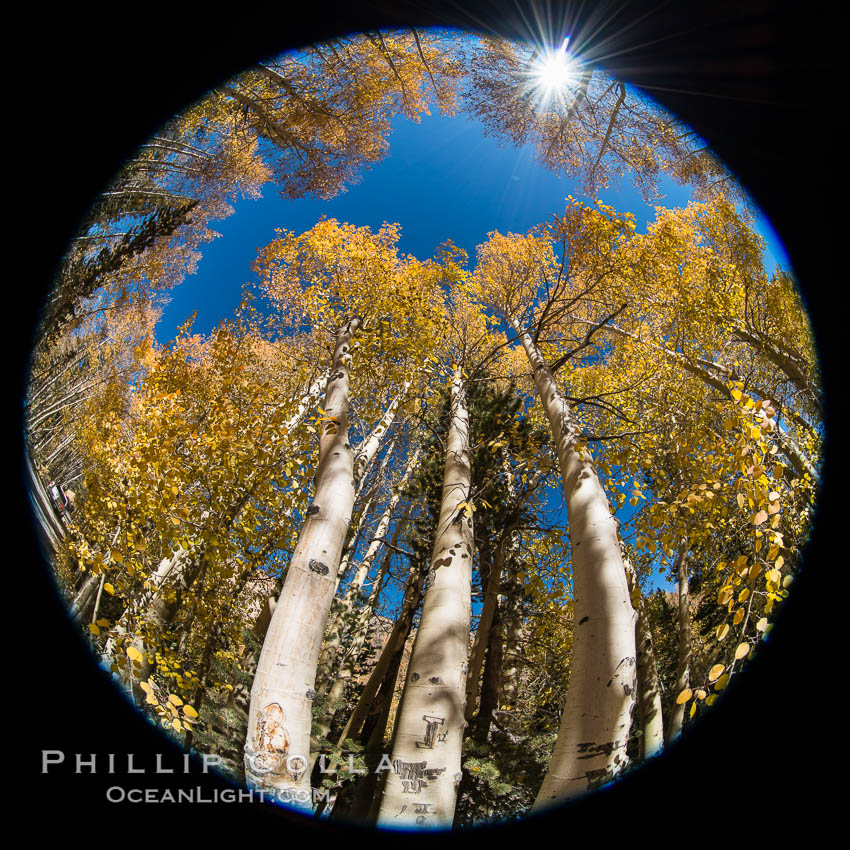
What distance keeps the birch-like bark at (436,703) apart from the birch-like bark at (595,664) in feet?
1.46

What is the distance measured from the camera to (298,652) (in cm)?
196

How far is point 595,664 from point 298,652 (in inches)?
61.9

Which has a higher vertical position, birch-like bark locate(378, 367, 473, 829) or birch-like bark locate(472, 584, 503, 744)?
birch-like bark locate(378, 367, 473, 829)

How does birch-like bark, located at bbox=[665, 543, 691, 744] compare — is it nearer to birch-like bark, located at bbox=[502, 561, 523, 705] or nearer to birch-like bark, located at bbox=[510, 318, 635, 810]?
birch-like bark, located at bbox=[502, 561, 523, 705]

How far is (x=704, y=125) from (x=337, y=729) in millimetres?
9487

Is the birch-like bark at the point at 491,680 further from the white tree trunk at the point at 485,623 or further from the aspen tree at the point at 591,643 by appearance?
the aspen tree at the point at 591,643

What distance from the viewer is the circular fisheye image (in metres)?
1.89

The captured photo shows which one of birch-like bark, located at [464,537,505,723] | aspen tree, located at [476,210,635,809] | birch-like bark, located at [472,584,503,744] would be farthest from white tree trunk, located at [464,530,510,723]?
aspen tree, located at [476,210,635,809]

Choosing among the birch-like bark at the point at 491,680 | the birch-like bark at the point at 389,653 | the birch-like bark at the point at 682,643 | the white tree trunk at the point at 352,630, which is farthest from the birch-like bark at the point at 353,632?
the birch-like bark at the point at 682,643

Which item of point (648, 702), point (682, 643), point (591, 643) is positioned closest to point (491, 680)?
point (648, 702)

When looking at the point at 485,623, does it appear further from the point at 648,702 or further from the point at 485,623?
the point at 648,702

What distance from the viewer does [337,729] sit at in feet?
21.4

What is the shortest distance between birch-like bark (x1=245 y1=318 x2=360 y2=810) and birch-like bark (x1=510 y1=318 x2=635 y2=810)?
119cm

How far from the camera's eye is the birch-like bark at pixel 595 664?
1.44 meters
